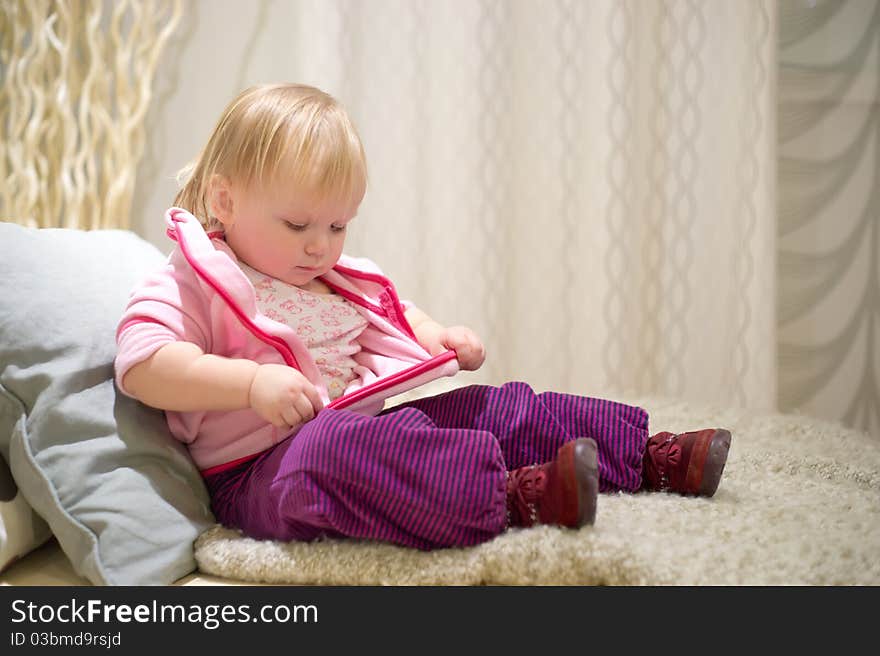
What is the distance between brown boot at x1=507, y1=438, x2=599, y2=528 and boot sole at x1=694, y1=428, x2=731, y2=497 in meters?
0.19

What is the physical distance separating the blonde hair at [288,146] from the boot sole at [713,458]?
483 millimetres

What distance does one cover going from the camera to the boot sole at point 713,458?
935mm

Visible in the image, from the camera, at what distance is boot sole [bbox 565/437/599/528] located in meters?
0.78

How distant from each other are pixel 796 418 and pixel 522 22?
953 millimetres

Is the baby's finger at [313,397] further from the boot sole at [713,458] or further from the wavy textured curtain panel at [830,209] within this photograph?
the wavy textured curtain panel at [830,209]

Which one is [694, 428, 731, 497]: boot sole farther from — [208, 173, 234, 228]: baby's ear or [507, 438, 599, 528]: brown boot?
[208, 173, 234, 228]: baby's ear

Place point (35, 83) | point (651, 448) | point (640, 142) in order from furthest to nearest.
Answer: point (640, 142) < point (35, 83) < point (651, 448)

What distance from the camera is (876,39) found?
173cm

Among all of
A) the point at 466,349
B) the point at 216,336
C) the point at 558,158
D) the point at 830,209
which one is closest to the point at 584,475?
the point at 466,349

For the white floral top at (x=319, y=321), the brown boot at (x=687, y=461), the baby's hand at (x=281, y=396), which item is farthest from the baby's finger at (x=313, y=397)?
the brown boot at (x=687, y=461)

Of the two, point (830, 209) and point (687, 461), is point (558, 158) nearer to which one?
point (830, 209)

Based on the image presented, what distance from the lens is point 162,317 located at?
0.86 metres
